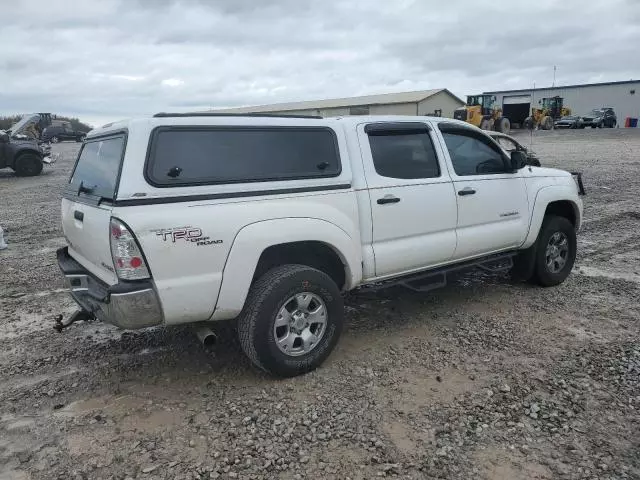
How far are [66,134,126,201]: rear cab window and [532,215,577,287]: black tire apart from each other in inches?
169

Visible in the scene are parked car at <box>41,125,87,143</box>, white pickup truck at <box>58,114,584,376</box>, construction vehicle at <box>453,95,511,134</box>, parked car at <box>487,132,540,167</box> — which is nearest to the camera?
white pickup truck at <box>58,114,584,376</box>

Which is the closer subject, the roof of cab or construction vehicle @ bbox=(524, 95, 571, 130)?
the roof of cab

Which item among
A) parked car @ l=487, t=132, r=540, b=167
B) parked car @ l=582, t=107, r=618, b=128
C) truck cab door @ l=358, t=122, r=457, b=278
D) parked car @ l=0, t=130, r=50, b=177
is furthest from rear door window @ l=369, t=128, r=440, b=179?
parked car @ l=582, t=107, r=618, b=128

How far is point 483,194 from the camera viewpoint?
4.89 meters

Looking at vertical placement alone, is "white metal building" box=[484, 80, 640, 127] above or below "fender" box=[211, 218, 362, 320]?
above

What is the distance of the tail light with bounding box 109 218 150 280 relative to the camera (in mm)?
3078

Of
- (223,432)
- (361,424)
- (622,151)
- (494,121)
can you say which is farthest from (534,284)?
(494,121)

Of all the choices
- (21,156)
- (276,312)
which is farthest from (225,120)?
(21,156)

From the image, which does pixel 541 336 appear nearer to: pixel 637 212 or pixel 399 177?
pixel 399 177

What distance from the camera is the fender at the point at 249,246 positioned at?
11.2 feet

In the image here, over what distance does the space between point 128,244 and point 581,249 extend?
258 inches

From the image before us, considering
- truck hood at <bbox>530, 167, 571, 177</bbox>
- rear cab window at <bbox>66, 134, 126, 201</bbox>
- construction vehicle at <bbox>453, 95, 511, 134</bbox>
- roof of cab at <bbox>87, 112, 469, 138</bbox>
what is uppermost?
construction vehicle at <bbox>453, 95, 511, 134</bbox>

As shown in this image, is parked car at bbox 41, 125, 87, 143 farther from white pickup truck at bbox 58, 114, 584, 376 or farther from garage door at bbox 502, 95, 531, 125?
white pickup truck at bbox 58, 114, 584, 376

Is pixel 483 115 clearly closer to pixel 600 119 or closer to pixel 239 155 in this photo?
pixel 600 119
